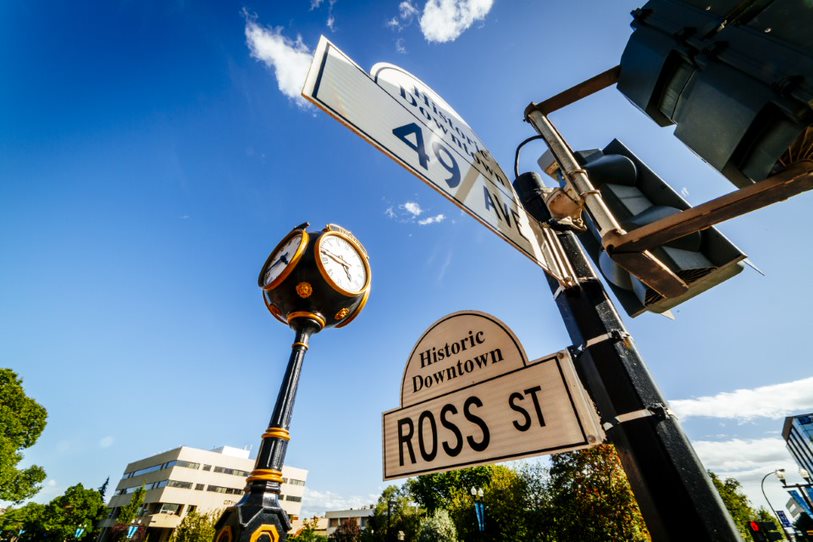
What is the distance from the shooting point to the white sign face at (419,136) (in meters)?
1.72

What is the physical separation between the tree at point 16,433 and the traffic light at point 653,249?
36296mm

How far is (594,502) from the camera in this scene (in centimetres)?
1338

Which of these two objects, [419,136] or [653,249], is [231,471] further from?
[653,249]

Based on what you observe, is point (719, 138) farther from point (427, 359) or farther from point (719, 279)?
point (427, 359)

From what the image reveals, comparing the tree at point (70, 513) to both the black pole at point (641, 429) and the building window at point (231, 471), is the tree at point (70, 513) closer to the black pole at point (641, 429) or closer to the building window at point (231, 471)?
the building window at point (231, 471)

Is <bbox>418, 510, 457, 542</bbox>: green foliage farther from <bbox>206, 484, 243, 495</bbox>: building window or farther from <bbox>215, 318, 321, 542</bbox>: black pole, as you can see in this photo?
<bbox>206, 484, 243, 495</bbox>: building window

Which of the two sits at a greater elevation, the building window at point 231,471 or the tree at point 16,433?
the building window at point 231,471

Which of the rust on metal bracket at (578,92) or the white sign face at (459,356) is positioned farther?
the rust on metal bracket at (578,92)

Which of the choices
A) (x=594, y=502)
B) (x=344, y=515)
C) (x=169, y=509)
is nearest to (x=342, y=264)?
(x=594, y=502)

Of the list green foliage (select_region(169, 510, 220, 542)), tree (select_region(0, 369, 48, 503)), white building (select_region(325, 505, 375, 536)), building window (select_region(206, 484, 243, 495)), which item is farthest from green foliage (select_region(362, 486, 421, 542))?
white building (select_region(325, 505, 375, 536))

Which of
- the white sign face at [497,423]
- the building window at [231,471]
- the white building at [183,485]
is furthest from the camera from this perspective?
the building window at [231,471]

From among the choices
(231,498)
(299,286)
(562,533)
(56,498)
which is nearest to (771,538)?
(562,533)

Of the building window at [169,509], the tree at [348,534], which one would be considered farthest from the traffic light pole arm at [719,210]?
the building window at [169,509]

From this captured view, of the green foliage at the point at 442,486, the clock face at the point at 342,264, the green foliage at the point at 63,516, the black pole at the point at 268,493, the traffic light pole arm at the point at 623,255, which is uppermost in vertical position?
the green foliage at the point at 442,486
